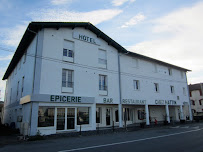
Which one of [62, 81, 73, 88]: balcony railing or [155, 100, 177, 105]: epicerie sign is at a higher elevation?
[62, 81, 73, 88]: balcony railing

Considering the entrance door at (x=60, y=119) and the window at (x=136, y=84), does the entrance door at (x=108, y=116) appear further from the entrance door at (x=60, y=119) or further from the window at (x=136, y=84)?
the entrance door at (x=60, y=119)

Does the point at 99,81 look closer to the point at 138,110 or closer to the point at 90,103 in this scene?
the point at 90,103

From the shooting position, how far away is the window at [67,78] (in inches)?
585

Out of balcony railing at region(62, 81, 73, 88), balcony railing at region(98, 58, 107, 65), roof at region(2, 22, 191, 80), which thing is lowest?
balcony railing at region(62, 81, 73, 88)

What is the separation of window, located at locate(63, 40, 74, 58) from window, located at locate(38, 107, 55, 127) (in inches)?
204

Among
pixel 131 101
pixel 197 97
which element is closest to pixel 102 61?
pixel 131 101

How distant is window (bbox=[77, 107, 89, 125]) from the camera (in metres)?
15.2

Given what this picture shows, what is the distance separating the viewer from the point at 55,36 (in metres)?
15.0

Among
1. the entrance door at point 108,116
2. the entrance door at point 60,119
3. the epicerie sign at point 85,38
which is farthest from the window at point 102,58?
the entrance door at point 60,119

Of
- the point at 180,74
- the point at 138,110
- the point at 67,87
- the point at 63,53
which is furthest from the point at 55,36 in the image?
the point at 180,74

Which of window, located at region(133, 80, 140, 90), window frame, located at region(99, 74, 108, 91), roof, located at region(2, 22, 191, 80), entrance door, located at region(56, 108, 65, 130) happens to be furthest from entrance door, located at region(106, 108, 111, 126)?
roof, located at region(2, 22, 191, 80)

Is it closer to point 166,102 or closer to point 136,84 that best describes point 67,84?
point 136,84

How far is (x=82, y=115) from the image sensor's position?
1542cm

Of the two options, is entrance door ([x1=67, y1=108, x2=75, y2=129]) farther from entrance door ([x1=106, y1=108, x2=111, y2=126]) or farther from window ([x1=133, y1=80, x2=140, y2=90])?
window ([x1=133, y1=80, x2=140, y2=90])
